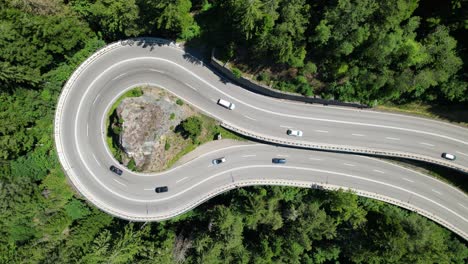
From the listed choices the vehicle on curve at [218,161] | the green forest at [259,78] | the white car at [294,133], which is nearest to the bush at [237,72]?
the green forest at [259,78]

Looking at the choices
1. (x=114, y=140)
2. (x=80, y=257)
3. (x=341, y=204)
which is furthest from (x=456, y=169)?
(x=80, y=257)

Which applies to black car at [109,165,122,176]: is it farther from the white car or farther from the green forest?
the white car

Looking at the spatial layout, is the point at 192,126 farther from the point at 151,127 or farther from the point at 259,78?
the point at 259,78

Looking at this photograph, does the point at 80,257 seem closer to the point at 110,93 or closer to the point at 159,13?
the point at 110,93

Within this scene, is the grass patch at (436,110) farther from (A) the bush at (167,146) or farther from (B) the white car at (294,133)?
(A) the bush at (167,146)

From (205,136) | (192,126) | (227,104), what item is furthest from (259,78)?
(205,136)

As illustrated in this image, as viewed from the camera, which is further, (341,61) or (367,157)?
(367,157)
